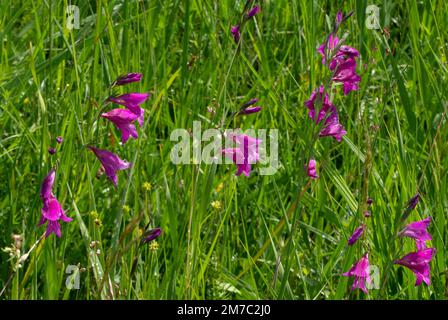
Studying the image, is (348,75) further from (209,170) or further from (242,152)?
(209,170)

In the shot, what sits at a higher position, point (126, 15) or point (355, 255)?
point (126, 15)

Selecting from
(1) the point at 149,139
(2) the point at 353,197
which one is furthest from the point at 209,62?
(2) the point at 353,197

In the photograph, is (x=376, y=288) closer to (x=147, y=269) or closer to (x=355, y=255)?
(x=355, y=255)

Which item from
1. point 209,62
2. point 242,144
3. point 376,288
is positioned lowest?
point 376,288

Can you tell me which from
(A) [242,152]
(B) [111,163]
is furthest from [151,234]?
(A) [242,152]

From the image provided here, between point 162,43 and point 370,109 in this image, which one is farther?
point 370,109

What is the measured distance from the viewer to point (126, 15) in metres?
2.53

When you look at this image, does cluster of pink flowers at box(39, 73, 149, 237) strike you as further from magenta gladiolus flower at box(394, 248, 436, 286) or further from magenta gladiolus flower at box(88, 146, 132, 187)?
magenta gladiolus flower at box(394, 248, 436, 286)

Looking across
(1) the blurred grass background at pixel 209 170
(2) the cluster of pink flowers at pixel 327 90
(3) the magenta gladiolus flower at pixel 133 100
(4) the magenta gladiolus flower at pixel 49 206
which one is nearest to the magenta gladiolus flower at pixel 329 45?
(2) the cluster of pink flowers at pixel 327 90

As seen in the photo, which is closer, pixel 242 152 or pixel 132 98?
pixel 132 98

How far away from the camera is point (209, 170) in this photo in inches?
70.7

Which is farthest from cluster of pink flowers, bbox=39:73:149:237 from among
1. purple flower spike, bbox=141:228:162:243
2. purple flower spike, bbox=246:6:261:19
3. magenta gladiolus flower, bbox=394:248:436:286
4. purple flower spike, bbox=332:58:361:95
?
magenta gladiolus flower, bbox=394:248:436:286

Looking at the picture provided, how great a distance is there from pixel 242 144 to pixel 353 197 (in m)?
0.38

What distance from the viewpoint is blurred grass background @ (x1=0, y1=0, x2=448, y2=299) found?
6.25ft
